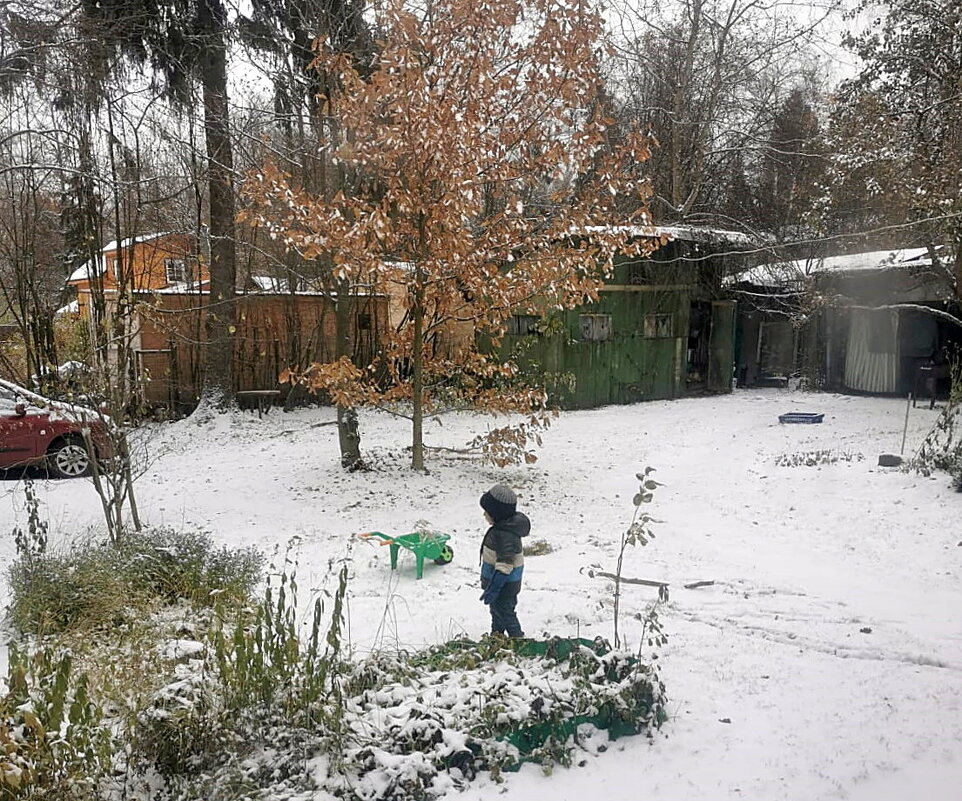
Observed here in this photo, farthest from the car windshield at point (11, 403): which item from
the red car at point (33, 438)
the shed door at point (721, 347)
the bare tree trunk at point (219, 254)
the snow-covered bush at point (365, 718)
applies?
the shed door at point (721, 347)

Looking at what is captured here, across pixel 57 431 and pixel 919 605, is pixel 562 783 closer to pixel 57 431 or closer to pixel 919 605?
pixel 919 605

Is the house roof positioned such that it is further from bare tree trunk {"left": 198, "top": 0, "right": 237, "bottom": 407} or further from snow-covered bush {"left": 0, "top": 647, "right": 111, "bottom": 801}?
snow-covered bush {"left": 0, "top": 647, "right": 111, "bottom": 801}

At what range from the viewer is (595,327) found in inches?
671

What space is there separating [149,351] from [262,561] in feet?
33.5

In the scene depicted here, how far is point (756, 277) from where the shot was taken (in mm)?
20266

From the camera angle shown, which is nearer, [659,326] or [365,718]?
[365,718]

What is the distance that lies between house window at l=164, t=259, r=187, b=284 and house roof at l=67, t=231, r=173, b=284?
1038 millimetres

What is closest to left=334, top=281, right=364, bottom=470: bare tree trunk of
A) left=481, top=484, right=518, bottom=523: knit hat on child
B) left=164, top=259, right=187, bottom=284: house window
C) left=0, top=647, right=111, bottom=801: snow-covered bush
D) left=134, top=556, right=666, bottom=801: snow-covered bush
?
left=481, top=484, right=518, bottom=523: knit hat on child

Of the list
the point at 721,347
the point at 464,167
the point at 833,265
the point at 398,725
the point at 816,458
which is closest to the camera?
the point at 398,725

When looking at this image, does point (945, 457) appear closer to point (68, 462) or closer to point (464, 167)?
point (464, 167)

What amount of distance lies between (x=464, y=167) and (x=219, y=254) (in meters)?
7.85

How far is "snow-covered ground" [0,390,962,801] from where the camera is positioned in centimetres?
340

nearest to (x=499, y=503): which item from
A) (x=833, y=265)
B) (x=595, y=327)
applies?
(x=595, y=327)

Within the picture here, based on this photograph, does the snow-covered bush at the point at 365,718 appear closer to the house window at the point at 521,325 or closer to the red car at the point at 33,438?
the red car at the point at 33,438
